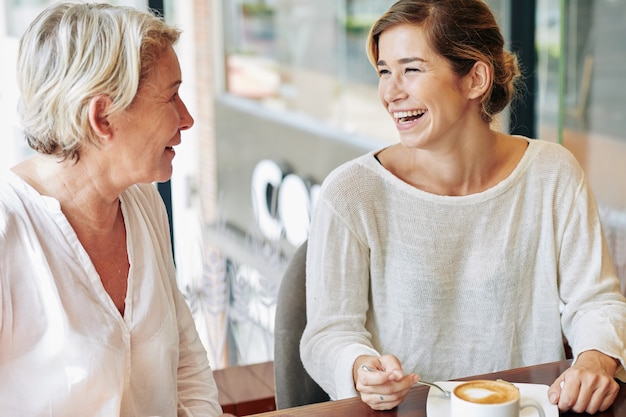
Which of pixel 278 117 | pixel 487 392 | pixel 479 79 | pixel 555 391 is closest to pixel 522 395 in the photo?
pixel 555 391

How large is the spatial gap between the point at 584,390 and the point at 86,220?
2.87ft

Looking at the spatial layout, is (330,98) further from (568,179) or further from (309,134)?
(568,179)

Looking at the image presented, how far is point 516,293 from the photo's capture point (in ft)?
6.07

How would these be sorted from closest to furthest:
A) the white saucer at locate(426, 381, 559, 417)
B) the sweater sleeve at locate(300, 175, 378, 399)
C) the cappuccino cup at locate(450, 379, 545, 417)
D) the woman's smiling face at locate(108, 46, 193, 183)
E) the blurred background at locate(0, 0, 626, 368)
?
the cappuccino cup at locate(450, 379, 545, 417) → the white saucer at locate(426, 381, 559, 417) → the woman's smiling face at locate(108, 46, 193, 183) → the sweater sleeve at locate(300, 175, 378, 399) → the blurred background at locate(0, 0, 626, 368)

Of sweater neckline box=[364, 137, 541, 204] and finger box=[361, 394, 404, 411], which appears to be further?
sweater neckline box=[364, 137, 541, 204]

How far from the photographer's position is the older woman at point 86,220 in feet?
4.69

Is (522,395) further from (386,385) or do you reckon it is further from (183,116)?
(183,116)

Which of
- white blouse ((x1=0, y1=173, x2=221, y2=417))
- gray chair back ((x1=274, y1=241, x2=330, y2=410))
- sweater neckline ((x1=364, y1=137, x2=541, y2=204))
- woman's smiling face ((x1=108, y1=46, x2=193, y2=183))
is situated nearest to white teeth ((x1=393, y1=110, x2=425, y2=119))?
sweater neckline ((x1=364, y1=137, x2=541, y2=204))

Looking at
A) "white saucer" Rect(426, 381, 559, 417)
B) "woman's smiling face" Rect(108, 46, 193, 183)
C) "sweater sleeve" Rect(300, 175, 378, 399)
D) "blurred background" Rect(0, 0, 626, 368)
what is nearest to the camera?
"white saucer" Rect(426, 381, 559, 417)

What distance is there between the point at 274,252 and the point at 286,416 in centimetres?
175

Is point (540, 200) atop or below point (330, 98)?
atop

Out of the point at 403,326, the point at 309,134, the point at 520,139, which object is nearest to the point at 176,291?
the point at 403,326

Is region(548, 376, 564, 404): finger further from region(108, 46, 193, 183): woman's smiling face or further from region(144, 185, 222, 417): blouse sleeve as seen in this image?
region(108, 46, 193, 183): woman's smiling face

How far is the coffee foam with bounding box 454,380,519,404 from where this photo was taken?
129 centimetres
